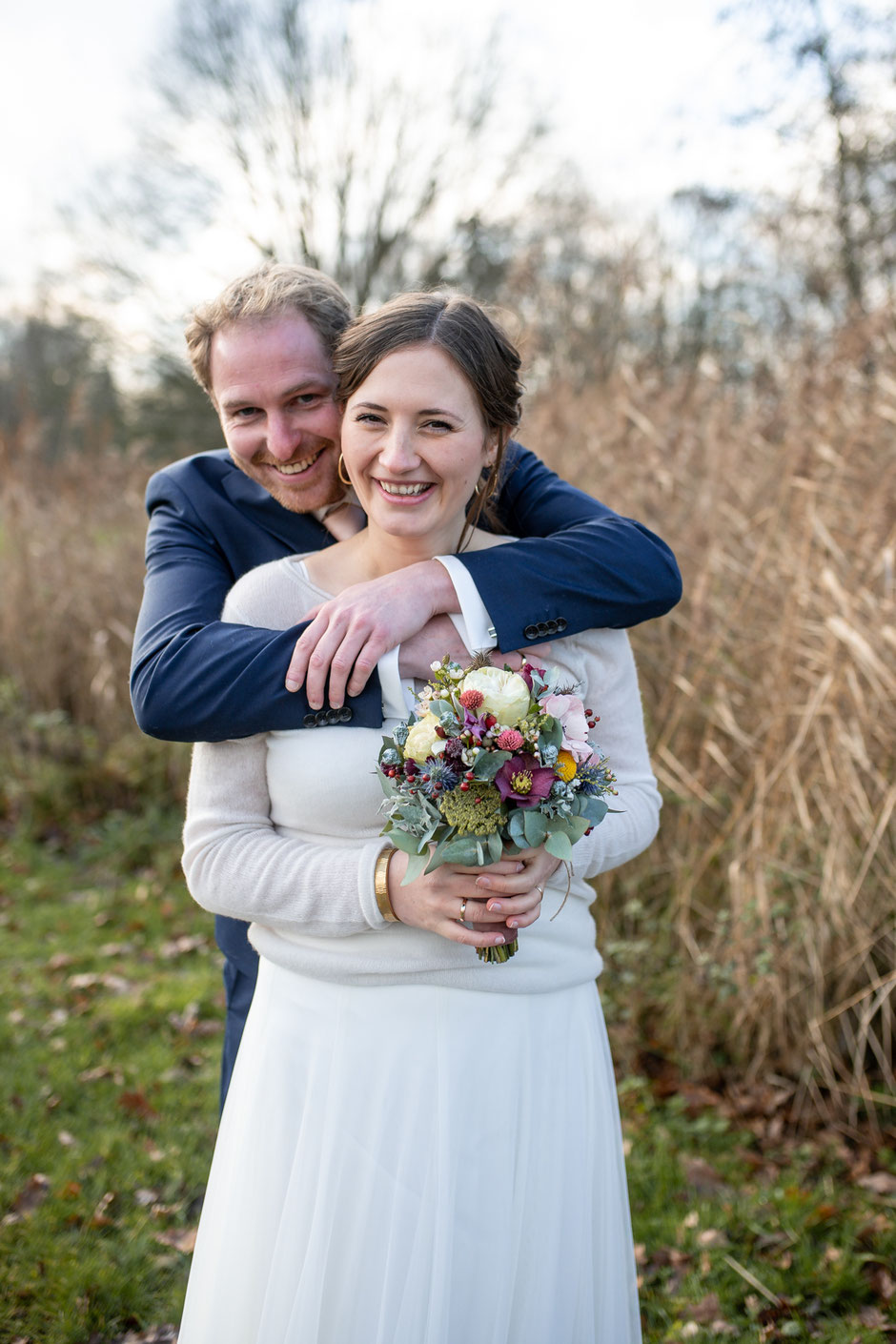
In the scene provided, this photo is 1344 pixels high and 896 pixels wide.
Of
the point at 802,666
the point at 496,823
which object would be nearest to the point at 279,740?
the point at 496,823

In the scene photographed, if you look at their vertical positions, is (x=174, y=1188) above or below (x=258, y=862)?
below

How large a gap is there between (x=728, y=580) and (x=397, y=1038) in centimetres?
287

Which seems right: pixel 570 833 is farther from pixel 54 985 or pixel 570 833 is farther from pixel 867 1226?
pixel 54 985

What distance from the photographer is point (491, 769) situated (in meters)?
1.38

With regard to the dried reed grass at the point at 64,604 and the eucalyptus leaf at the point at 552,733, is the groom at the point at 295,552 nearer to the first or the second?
the eucalyptus leaf at the point at 552,733

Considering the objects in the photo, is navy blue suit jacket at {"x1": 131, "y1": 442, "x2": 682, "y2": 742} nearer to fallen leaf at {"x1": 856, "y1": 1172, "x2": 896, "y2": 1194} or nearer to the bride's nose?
the bride's nose

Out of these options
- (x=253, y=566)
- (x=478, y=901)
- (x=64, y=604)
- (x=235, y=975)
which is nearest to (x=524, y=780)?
(x=478, y=901)

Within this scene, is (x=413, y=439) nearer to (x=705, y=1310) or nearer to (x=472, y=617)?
(x=472, y=617)

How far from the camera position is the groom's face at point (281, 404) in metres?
2.07

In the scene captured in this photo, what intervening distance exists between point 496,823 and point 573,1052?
699mm

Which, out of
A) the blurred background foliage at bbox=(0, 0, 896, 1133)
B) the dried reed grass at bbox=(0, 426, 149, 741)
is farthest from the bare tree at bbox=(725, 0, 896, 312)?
the dried reed grass at bbox=(0, 426, 149, 741)

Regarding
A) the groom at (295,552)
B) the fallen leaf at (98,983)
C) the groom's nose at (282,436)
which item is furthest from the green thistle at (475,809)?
the fallen leaf at (98,983)

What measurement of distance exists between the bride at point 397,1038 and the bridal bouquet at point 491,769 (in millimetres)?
168

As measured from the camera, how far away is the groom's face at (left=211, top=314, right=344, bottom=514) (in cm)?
207
